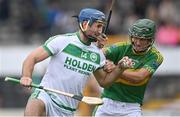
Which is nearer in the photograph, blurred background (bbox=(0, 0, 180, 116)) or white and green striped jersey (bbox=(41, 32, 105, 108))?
white and green striped jersey (bbox=(41, 32, 105, 108))

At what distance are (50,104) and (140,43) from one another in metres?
1.46

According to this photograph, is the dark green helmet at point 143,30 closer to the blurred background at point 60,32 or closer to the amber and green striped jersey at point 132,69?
the amber and green striped jersey at point 132,69

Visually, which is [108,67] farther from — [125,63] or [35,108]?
[35,108]

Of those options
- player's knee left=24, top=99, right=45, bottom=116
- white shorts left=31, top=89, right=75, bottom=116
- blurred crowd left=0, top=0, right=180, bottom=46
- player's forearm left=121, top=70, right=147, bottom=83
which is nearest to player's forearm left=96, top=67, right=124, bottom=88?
player's forearm left=121, top=70, right=147, bottom=83

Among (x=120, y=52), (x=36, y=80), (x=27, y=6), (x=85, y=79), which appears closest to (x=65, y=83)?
(x=85, y=79)

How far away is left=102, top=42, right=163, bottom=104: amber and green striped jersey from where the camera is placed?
13.1 meters

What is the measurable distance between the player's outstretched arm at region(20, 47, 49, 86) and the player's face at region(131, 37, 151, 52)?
4.32 feet

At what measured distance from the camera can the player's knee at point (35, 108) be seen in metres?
12.1

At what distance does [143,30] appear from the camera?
1274 cm

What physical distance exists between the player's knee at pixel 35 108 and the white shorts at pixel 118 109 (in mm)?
1261

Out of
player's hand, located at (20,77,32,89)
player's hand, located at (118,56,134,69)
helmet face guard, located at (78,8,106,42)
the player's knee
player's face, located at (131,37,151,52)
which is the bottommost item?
the player's knee

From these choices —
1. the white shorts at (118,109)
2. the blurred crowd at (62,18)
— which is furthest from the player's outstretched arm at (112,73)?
the blurred crowd at (62,18)

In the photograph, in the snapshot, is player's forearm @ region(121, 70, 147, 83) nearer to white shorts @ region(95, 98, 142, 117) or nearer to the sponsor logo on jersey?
white shorts @ region(95, 98, 142, 117)

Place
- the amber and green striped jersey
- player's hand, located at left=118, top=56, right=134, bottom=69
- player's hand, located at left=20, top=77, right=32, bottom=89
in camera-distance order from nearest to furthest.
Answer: player's hand, located at left=20, top=77, right=32, bottom=89 < player's hand, located at left=118, top=56, right=134, bottom=69 < the amber and green striped jersey
